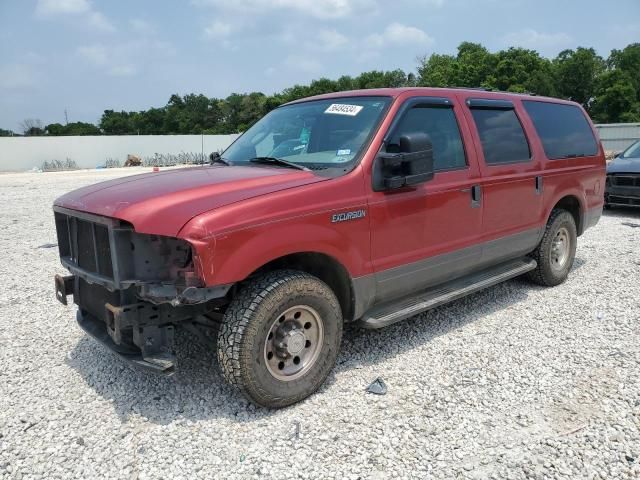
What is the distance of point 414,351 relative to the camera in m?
4.11

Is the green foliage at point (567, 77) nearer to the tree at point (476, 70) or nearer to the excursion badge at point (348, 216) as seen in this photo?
the tree at point (476, 70)

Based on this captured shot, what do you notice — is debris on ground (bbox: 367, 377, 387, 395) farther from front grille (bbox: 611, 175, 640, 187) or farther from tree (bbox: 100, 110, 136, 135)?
tree (bbox: 100, 110, 136, 135)

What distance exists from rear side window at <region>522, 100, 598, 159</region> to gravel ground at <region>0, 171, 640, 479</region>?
5.68 feet

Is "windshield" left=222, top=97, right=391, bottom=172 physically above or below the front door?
above

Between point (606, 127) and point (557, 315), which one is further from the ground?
point (606, 127)

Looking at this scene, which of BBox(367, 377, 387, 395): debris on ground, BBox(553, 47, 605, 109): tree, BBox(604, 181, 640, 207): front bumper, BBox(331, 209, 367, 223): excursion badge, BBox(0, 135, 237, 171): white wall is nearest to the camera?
BBox(331, 209, 367, 223): excursion badge

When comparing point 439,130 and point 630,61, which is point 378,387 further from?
point 630,61

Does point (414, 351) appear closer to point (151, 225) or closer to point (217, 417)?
point (217, 417)

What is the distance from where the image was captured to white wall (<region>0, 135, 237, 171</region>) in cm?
3379

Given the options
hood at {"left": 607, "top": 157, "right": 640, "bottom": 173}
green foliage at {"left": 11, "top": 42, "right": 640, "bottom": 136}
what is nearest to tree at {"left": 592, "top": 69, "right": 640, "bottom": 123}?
green foliage at {"left": 11, "top": 42, "right": 640, "bottom": 136}

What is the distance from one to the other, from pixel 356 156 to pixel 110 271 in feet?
5.93

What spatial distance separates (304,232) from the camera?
320cm

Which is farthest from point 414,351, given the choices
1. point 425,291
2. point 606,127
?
point 606,127

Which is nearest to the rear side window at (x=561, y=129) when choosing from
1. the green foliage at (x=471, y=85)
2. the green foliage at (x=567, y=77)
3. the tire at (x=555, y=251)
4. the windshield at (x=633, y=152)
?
the tire at (x=555, y=251)
